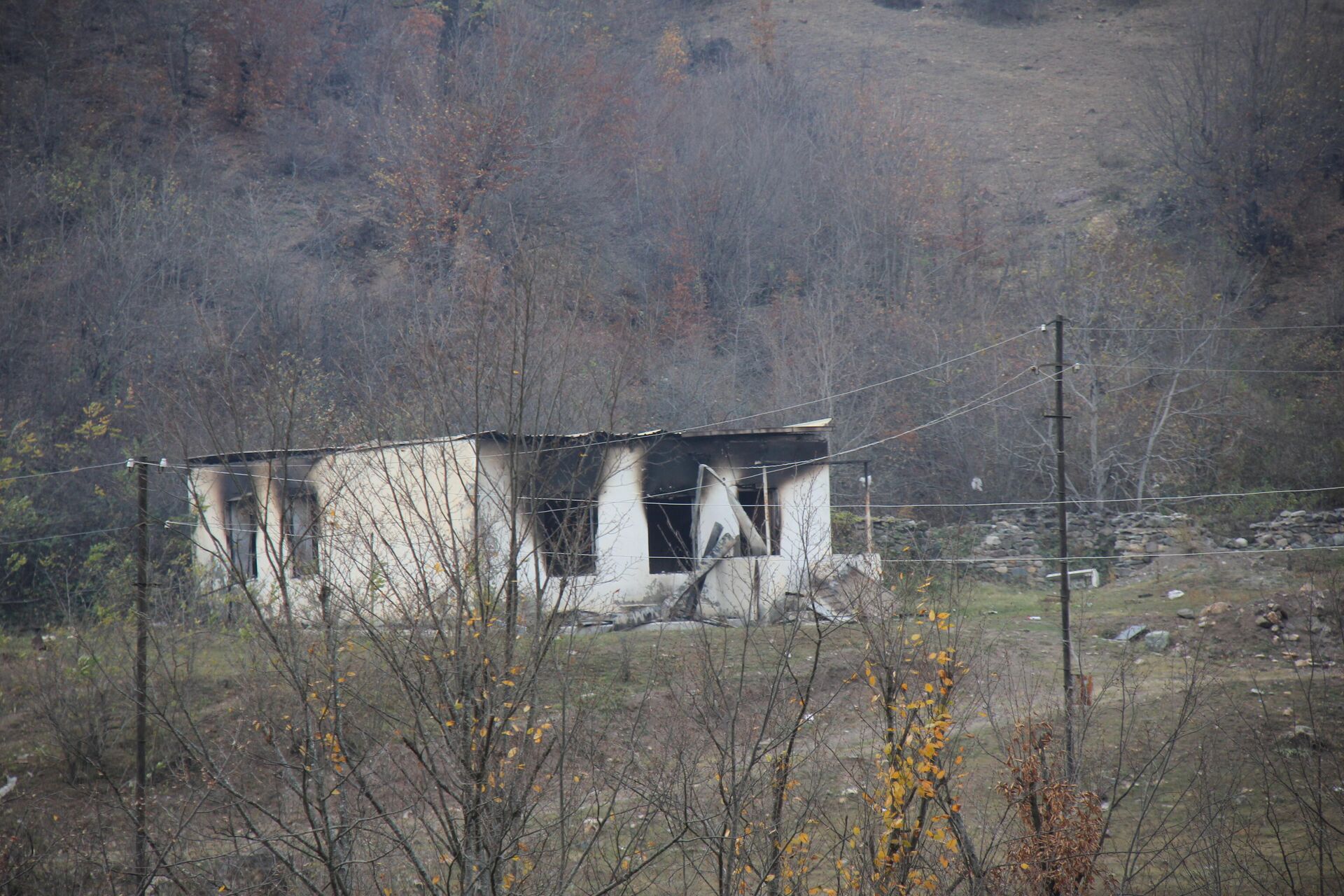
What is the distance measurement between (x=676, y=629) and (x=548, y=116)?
2812cm

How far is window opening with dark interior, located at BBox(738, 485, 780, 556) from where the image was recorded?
21.3 metres

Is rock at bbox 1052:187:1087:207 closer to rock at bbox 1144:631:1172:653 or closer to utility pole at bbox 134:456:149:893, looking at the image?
rock at bbox 1144:631:1172:653

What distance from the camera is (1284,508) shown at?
2520 centimetres

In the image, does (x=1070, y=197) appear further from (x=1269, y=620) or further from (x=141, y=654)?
(x=141, y=654)

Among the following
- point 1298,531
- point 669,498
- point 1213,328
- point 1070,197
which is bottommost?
point 1298,531

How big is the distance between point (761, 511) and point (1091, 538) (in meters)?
9.11

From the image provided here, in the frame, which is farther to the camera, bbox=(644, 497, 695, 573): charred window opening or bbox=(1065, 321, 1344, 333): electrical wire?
bbox=(1065, 321, 1344, 333): electrical wire

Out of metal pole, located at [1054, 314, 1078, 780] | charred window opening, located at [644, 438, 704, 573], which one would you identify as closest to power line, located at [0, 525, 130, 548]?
charred window opening, located at [644, 438, 704, 573]

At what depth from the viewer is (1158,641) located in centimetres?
1762

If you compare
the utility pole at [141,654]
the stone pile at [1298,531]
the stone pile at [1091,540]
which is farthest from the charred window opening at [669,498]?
the stone pile at [1298,531]

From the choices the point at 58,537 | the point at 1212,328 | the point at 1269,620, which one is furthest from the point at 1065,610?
the point at 58,537

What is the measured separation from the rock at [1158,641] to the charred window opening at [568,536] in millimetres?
9289

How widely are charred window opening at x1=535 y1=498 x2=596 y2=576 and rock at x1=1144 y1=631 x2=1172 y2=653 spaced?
30.5ft

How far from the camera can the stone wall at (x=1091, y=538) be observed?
23484mm
